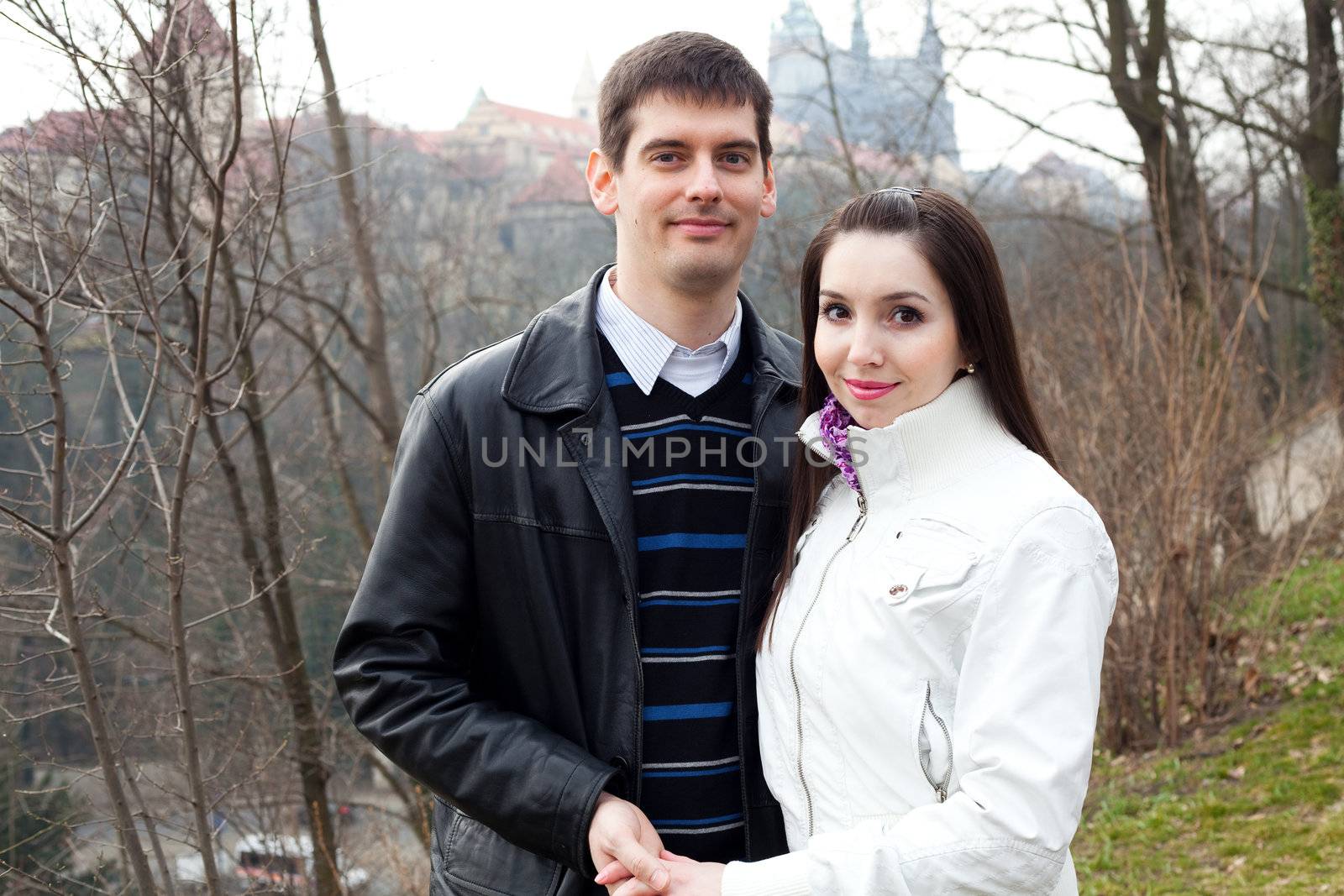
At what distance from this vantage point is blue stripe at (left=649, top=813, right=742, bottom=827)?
2.14m

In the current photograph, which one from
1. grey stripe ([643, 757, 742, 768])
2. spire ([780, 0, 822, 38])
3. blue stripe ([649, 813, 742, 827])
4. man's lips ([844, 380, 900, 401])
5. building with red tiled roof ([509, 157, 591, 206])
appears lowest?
blue stripe ([649, 813, 742, 827])

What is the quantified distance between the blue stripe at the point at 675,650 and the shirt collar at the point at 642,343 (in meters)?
0.49

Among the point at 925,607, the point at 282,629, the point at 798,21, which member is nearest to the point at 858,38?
the point at 798,21

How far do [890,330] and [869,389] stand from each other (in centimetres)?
10

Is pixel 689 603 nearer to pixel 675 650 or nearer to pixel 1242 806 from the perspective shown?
pixel 675 650

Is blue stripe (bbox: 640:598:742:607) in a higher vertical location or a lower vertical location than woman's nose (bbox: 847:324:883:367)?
lower

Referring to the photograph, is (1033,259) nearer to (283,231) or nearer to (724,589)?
(283,231)

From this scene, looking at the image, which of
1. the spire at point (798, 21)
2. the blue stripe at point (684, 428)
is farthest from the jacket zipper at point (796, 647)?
the spire at point (798, 21)

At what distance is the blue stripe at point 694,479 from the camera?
2213 mm

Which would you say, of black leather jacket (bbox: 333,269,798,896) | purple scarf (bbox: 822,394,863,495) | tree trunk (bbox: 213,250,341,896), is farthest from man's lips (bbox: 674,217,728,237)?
tree trunk (bbox: 213,250,341,896)

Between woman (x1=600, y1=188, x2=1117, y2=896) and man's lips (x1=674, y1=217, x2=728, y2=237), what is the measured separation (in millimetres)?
269

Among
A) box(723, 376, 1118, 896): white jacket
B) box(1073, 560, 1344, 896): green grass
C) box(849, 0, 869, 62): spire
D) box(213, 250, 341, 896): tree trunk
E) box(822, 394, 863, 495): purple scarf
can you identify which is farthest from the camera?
box(849, 0, 869, 62): spire

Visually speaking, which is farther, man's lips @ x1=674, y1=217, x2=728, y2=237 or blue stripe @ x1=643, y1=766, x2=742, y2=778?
man's lips @ x1=674, y1=217, x2=728, y2=237

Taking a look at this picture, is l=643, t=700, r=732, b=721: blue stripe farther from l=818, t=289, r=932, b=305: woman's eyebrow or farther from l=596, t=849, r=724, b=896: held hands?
l=818, t=289, r=932, b=305: woman's eyebrow
